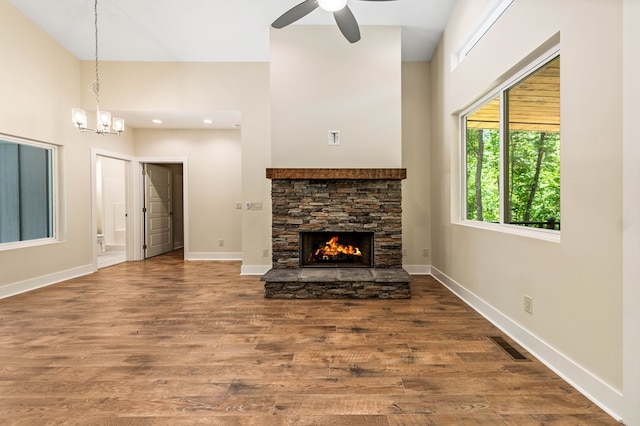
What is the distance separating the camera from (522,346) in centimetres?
235

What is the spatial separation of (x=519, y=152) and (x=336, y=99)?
222 centimetres

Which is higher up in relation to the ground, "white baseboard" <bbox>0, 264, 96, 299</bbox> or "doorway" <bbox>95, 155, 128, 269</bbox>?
"doorway" <bbox>95, 155, 128, 269</bbox>

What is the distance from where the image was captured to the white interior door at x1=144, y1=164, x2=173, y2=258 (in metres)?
6.47

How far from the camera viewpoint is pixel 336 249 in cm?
423

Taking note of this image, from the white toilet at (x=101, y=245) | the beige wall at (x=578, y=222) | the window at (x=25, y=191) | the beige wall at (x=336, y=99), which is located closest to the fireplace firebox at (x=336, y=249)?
the beige wall at (x=336, y=99)

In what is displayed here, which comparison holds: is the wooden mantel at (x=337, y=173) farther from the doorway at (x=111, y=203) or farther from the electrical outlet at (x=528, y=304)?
the doorway at (x=111, y=203)

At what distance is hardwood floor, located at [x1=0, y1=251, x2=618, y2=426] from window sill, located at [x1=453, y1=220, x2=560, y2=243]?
84 centimetres

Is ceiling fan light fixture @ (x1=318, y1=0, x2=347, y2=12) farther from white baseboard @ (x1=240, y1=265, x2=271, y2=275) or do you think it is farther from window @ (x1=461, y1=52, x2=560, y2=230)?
white baseboard @ (x1=240, y1=265, x2=271, y2=275)

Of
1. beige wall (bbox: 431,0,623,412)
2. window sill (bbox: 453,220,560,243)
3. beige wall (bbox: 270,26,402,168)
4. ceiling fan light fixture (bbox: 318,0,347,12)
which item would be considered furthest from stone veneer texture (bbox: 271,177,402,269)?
ceiling fan light fixture (bbox: 318,0,347,12)

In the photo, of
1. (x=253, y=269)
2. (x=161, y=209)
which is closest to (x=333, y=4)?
(x=253, y=269)

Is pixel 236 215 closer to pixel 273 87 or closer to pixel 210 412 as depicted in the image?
pixel 273 87

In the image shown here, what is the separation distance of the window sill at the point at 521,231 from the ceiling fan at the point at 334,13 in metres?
2.25

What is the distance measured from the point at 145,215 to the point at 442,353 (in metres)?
6.17

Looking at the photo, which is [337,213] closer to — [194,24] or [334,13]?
[334,13]
